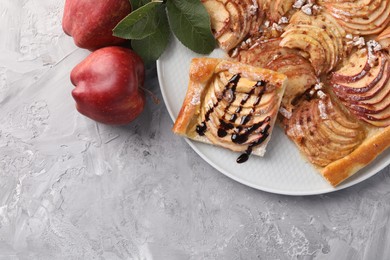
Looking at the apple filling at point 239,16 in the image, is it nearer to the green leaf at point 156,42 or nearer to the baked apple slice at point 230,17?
the baked apple slice at point 230,17

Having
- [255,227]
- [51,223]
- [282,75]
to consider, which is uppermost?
[282,75]

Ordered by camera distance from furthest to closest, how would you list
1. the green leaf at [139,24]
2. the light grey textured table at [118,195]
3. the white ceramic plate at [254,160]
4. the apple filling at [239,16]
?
1. the light grey textured table at [118,195]
2. the white ceramic plate at [254,160]
3. the apple filling at [239,16]
4. the green leaf at [139,24]

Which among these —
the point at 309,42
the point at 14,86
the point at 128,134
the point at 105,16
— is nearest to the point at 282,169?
the point at 309,42

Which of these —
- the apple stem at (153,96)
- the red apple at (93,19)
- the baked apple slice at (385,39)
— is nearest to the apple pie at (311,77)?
the baked apple slice at (385,39)

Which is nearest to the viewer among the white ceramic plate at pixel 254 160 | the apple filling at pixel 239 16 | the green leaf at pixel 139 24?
the green leaf at pixel 139 24

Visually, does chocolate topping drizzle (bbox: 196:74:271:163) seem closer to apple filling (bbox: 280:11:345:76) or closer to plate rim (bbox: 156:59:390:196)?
plate rim (bbox: 156:59:390:196)

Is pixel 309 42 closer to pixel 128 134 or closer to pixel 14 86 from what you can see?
pixel 128 134

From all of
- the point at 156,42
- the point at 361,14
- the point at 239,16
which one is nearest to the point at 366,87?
the point at 361,14

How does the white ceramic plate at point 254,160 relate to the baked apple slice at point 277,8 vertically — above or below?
below
